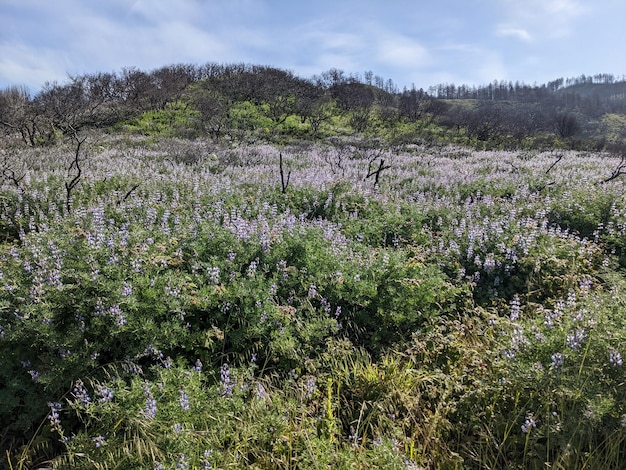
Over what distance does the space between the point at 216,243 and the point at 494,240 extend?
4.22 m

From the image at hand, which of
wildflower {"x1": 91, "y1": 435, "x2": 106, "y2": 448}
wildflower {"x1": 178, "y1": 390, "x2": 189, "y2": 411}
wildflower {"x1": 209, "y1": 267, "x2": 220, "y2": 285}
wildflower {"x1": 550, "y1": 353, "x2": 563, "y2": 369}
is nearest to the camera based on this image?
wildflower {"x1": 91, "y1": 435, "x2": 106, "y2": 448}

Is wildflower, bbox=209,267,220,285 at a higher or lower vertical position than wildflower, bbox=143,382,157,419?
higher

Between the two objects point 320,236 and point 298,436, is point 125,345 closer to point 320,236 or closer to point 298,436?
point 298,436

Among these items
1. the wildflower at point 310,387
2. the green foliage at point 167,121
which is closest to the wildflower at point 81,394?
the wildflower at point 310,387

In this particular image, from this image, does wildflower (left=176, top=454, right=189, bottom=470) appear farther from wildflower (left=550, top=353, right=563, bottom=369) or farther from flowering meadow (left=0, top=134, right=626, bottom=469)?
wildflower (left=550, top=353, right=563, bottom=369)

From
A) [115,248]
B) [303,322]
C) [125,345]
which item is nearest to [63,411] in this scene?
[125,345]

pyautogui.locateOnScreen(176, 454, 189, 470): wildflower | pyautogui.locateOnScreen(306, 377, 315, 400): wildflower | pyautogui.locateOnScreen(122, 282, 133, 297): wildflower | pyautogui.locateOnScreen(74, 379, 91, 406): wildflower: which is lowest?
pyautogui.locateOnScreen(306, 377, 315, 400): wildflower

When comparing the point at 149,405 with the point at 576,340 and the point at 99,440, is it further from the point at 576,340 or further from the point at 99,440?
the point at 576,340

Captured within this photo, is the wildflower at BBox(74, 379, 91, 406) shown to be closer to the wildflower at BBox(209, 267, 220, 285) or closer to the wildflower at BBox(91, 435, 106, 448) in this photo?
the wildflower at BBox(91, 435, 106, 448)

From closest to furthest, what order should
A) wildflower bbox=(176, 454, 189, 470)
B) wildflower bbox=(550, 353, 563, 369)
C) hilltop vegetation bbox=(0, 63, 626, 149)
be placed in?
wildflower bbox=(176, 454, 189, 470) → wildflower bbox=(550, 353, 563, 369) → hilltop vegetation bbox=(0, 63, 626, 149)

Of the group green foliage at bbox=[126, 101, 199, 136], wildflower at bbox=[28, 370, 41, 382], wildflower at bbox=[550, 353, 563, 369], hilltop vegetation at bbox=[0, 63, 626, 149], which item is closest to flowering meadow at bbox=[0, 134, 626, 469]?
wildflower at bbox=[550, 353, 563, 369]

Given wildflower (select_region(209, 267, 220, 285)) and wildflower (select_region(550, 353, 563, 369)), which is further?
wildflower (select_region(209, 267, 220, 285))

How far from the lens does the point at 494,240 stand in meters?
6.04

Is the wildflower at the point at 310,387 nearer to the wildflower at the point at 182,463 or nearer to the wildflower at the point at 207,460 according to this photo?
the wildflower at the point at 207,460
